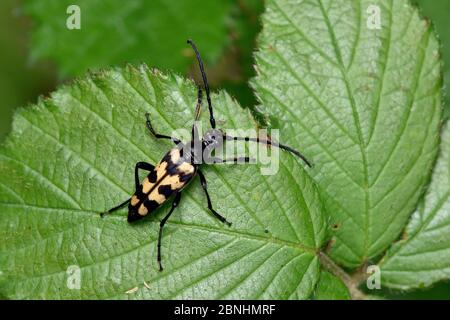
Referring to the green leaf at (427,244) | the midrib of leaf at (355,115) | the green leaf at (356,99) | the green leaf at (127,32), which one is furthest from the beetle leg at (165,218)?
the green leaf at (127,32)

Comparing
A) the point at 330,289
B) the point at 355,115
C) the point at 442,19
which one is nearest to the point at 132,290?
the point at 330,289

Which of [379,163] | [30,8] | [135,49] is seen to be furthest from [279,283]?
[30,8]

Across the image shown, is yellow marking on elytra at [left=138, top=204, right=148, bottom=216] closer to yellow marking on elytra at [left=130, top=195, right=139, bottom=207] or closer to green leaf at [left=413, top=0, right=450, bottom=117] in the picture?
yellow marking on elytra at [left=130, top=195, right=139, bottom=207]

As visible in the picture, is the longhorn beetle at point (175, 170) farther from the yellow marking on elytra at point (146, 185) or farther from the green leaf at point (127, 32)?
the green leaf at point (127, 32)

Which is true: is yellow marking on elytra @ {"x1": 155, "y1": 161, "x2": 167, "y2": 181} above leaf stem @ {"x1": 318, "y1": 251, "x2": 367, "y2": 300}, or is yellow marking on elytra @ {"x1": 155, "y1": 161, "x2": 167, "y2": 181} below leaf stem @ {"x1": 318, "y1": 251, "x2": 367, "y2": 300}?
above

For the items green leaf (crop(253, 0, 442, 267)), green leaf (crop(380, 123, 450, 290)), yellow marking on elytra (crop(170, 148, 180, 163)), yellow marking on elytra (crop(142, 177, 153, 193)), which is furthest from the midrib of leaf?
yellow marking on elytra (crop(142, 177, 153, 193))
